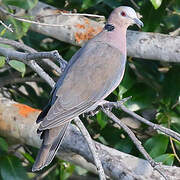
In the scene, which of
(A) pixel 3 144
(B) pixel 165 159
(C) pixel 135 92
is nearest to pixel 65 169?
(A) pixel 3 144

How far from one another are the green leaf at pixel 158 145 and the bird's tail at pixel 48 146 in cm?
63

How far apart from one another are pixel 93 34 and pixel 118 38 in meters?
0.36

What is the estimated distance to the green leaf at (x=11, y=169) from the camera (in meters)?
3.19

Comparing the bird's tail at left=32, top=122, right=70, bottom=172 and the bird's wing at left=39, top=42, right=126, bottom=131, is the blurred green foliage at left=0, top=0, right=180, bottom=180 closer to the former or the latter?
the bird's wing at left=39, top=42, right=126, bottom=131

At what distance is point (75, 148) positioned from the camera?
9.50ft

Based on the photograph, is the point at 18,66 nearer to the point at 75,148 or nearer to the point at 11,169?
the point at 75,148

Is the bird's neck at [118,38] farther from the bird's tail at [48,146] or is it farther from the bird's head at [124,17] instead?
the bird's tail at [48,146]

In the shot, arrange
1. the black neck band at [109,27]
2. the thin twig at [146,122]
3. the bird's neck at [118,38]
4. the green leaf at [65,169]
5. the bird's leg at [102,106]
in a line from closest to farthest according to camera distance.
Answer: the thin twig at [146,122] < the bird's leg at [102,106] < the bird's neck at [118,38] < the black neck band at [109,27] < the green leaf at [65,169]

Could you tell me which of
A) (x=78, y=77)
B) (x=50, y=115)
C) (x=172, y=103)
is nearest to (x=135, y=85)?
(x=172, y=103)

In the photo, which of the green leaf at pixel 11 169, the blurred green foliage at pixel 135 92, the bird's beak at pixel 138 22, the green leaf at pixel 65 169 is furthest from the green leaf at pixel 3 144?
the bird's beak at pixel 138 22

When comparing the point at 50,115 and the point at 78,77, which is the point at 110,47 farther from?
the point at 50,115

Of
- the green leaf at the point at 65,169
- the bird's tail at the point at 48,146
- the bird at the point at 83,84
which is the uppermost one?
the bird at the point at 83,84

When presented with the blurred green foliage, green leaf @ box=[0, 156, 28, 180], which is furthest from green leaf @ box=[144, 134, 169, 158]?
green leaf @ box=[0, 156, 28, 180]

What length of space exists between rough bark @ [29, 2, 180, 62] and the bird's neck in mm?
134
